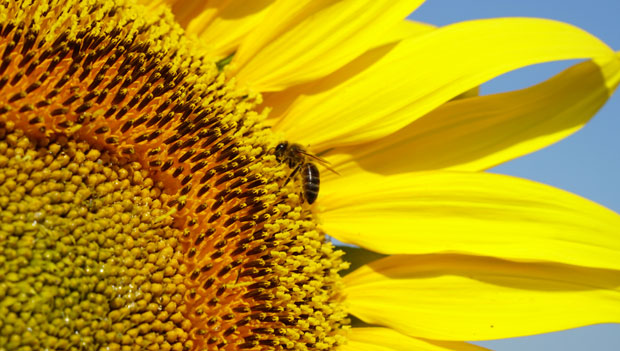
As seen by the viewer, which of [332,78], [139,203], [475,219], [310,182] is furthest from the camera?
[332,78]

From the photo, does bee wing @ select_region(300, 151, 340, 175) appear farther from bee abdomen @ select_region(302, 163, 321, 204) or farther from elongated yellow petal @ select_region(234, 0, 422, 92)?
elongated yellow petal @ select_region(234, 0, 422, 92)

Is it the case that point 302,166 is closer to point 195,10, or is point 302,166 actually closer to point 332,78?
point 332,78

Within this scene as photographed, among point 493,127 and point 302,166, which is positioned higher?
point 493,127

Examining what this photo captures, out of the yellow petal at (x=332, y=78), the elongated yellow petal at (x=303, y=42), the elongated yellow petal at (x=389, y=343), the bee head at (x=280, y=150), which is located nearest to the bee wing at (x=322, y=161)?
the bee head at (x=280, y=150)

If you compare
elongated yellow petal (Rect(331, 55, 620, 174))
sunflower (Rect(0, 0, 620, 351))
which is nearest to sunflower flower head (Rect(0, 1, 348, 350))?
sunflower (Rect(0, 0, 620, 351))

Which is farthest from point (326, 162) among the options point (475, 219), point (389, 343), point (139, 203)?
point (139, 203)

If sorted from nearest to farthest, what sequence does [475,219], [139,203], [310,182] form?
[139,203] < [310,182] < [475,219]

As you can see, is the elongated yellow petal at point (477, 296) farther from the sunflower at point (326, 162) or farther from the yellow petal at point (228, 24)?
the yellow petal at point (228, 24)
